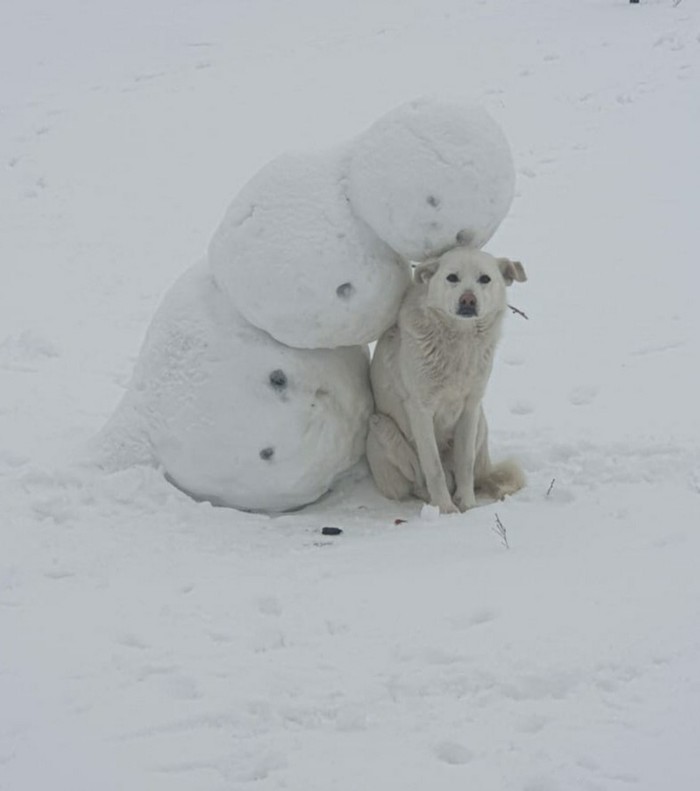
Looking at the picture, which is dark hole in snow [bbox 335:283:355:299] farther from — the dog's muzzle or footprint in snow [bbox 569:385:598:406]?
footprint in snow [bbox 569:385:598:406]

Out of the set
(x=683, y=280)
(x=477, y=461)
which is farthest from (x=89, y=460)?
(x=683, y=280)

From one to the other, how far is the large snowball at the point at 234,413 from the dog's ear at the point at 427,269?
2.36 ft

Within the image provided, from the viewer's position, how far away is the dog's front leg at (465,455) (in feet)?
20.5

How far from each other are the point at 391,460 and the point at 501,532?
105 cm

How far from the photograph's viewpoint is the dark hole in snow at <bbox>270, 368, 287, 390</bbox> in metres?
6.08

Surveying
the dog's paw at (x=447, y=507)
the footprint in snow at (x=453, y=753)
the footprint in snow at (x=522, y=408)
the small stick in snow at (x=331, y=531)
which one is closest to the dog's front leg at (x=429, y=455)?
the dog's paw at (x=447, y=507)

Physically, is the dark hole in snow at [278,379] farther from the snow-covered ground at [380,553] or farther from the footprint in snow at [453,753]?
the footprint in snow at [453,753]

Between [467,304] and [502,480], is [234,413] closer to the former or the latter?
[467,304]

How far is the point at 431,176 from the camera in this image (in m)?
5.60

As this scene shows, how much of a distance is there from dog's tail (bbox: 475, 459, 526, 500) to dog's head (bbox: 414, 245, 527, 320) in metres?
0.97

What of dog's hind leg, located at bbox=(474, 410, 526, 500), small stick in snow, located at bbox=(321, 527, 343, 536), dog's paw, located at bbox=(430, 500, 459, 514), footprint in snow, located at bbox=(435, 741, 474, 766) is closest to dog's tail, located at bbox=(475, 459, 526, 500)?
dog's hind leg, located at bbox=(474, 410, 526, 500)

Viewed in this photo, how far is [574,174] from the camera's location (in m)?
12.3

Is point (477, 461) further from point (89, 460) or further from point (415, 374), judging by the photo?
point (89, 460)

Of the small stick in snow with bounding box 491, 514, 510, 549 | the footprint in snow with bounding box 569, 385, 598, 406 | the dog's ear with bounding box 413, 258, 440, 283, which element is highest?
the dog's ear with bounding box 413, 258, 440, 283
